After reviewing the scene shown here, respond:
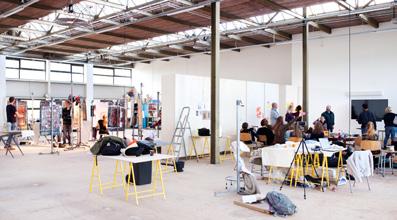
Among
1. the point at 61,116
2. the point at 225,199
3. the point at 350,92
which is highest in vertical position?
the point at 350,92

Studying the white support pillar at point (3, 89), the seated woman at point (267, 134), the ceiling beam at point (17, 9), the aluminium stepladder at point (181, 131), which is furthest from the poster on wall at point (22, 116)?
the seated woman at point (267, 134)

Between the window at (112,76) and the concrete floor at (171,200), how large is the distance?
13.3 m

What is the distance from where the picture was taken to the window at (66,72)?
718 inches

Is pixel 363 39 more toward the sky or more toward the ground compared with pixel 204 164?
more toward the sky

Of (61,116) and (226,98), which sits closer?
(226,98)

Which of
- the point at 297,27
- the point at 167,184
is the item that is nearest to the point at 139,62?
the point at 297,27

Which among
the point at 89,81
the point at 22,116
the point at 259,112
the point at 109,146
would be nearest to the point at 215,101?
the point at 259,112

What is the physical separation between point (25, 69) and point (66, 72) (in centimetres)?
203

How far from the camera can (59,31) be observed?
12.0 metres

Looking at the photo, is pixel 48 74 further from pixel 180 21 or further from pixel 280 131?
pixel 280 131

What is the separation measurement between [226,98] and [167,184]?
15.3ft

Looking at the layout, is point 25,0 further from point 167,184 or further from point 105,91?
point 105,91

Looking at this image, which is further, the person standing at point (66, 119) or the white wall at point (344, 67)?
the person standing at point (66, 119)

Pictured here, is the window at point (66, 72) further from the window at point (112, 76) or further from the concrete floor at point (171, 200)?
the concrete floor at point (171, 200)
